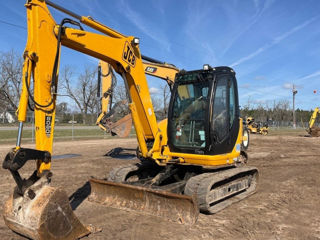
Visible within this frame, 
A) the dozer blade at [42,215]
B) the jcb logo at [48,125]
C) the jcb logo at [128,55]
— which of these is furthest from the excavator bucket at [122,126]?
the dozer blade at [42,215]

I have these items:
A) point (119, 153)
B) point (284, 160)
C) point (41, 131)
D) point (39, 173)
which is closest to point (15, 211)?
point (39, 173)

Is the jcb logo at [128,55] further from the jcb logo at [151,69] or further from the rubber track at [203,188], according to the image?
the rubber track at [203,188]

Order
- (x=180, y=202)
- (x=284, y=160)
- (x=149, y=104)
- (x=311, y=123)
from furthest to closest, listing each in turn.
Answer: (x=311, y=123) < (x=284, y=160) < (x=149, y=104) < (x=180, y=202)

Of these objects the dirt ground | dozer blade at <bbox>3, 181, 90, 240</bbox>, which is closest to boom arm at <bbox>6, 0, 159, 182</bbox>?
dozer blade at <bbox>3, 181, 90, 240</bbox>

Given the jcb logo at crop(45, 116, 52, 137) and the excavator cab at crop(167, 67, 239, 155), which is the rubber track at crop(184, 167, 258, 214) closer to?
the excavator cab at crop(167, 67, 239, 155)

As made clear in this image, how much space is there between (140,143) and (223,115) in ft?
5.75

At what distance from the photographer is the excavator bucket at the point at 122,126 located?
31.6 feet

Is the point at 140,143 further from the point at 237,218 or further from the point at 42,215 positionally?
the point at 42,215

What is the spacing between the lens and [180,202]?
4773 millimetres

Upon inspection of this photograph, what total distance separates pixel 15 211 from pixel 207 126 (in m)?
3.43

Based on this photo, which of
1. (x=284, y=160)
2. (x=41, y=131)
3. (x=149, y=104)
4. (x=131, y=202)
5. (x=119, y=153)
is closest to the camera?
(x=41, y=131)

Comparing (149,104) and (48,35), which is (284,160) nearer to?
(149,104)

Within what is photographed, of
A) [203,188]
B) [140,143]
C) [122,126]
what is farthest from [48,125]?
[122,126]

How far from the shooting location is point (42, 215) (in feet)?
11.6
